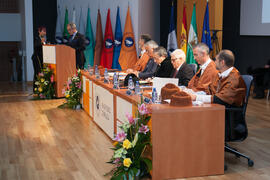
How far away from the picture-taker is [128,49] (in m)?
9.71

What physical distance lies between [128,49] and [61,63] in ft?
6.82

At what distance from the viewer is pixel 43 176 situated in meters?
3.79

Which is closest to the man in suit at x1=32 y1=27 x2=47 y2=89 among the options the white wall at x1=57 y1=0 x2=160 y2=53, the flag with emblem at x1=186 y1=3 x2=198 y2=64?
the white wall at x1=57 y1=0 x2=160 y2=53

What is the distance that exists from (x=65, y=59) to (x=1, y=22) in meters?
5.09

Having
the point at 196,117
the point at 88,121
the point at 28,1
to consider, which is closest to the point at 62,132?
the point at 88,121

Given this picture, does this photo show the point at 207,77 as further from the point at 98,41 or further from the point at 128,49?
the point at 98,41

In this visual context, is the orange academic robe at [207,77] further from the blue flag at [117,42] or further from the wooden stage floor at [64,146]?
the blue flag at [117,42]

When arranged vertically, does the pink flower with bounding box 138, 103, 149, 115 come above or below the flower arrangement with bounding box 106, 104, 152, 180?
above

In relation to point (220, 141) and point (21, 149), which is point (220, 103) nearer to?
point (220, 141)

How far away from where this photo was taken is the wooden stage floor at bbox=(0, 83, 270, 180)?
3896 mm

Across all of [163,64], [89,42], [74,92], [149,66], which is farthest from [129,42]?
[163,64]

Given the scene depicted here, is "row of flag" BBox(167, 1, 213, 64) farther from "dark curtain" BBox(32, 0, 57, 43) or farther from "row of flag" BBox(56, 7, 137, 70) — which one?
"dark curtain" BBox(32, 0, 57, 43)

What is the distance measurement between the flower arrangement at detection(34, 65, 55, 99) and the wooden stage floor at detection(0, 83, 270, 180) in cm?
92

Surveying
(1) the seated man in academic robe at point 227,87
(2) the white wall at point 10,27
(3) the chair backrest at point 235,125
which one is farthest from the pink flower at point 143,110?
(2) the white wall at point 10,27
